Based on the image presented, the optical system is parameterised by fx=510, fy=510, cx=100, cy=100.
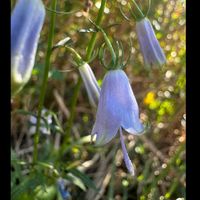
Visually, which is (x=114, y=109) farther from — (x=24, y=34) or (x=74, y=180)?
(x=74, y=180)

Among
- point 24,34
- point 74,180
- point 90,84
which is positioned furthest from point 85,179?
point 24,34

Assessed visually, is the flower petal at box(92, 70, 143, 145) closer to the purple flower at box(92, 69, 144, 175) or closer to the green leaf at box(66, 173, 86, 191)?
the purple flower at box(92, 69, 144, 175)

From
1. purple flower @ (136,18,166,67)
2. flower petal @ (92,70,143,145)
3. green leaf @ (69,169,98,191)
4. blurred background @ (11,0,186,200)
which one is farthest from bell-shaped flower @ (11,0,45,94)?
blurred background @ (11,0,186,200)

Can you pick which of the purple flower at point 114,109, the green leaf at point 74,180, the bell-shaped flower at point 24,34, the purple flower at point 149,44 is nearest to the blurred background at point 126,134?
the green leaf at point 74,180

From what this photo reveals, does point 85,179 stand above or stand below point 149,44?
below

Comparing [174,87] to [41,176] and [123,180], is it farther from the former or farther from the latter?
[41,176]
